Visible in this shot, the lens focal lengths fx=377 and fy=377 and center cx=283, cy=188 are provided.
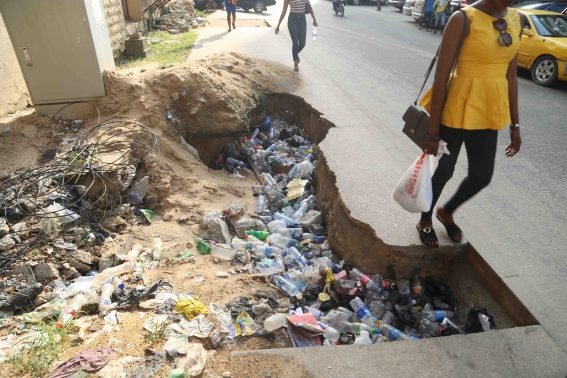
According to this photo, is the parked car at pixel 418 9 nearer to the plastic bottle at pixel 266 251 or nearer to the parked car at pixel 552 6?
the parked car at pixel 552 6

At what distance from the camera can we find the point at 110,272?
10.9 ft

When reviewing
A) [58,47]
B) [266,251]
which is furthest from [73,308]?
[58,47]

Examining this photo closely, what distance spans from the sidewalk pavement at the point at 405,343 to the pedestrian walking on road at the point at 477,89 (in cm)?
75

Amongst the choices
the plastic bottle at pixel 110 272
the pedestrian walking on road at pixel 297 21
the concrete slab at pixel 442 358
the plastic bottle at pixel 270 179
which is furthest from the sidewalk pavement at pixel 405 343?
the pedestrian walking on road at pixel 297 21

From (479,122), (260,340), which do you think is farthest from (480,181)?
(260,340)

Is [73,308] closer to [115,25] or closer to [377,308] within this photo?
[377,308]

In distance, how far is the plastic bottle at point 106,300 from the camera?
9.14 ft

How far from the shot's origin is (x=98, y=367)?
216cm

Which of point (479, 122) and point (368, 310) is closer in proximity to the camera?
point (479, 122)

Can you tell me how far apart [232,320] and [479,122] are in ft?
7.35

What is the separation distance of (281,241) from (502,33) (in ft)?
8.75

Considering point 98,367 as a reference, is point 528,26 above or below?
above

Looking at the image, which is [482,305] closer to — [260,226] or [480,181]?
[480,181]

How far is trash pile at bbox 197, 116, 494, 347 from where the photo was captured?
2.76 m
